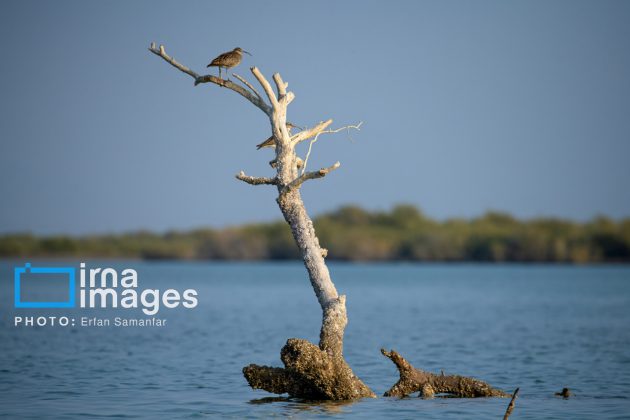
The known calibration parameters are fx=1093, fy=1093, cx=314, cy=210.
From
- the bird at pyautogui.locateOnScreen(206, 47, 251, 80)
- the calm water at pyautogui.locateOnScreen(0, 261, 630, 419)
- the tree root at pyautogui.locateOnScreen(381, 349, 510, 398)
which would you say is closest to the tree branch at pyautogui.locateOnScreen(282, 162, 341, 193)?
the bird at pyautogui.locateOnScreen(206, 47, 251, 80)

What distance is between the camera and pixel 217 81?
53.9 ft

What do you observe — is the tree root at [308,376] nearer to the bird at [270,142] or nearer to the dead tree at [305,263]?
the dead tree at [305,263]

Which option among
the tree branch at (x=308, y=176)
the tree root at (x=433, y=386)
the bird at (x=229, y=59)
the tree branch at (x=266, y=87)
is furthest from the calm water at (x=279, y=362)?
the bird at (x=229, y=59)

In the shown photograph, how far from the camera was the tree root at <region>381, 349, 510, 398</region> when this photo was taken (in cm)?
1684

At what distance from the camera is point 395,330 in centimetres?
3334

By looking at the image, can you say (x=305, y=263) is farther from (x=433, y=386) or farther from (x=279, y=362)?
(x=279, y=362)

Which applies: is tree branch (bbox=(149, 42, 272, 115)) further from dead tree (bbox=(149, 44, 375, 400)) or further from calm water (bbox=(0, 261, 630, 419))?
calm water (bbox=(0, 261, 630, 419))

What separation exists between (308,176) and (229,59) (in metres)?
2.36

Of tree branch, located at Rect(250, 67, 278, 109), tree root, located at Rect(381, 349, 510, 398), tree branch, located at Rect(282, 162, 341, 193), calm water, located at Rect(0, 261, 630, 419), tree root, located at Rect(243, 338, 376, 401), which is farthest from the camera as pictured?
tree root, located at Rect(381, 349, 510, 398)

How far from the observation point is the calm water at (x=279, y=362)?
16469mm

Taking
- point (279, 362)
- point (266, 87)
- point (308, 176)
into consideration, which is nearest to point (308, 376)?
point (308, 176)

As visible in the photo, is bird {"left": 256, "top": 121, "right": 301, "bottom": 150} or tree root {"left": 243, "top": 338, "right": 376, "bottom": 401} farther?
bird {"left": 256, "top": 121, "right": 301, "bottom": 150}

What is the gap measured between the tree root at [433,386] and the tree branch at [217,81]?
4358 millimetres

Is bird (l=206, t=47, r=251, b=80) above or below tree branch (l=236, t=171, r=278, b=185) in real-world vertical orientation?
above
